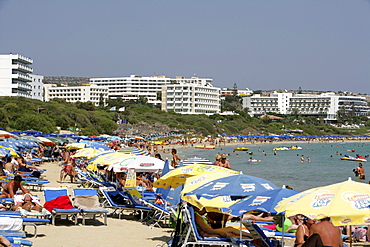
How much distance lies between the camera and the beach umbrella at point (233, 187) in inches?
323

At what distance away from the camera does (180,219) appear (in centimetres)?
809

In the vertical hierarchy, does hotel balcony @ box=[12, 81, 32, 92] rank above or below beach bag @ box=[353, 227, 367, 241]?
above

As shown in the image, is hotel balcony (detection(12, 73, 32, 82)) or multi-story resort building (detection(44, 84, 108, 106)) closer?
hotel balcony (detection(12, 73, 32, 82))

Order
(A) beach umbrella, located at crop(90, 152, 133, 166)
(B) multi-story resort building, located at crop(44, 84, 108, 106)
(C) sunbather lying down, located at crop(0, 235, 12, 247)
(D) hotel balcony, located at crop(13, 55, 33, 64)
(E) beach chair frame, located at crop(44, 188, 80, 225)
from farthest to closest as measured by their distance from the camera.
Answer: (B) multi-story resort building, located at crop(44, 84, 108, 106) < (D) hotel balcony, located at crop(13, 55, 33, 64) < (A) beach umbrella, located at crop(90, 152, 133, 166) < (E) beach chair frame, located at crop(44, 188, 80, 225) < (C) sunbather lying down, located at crop(0, 235, 12, 247)

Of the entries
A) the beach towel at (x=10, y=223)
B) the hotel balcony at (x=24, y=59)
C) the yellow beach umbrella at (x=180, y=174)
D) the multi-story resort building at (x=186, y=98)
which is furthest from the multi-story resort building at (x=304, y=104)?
the beach towel at (x=10, y=223)

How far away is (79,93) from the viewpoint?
13900 centimetres

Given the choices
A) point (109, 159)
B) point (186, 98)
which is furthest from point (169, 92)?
point (109, 159)

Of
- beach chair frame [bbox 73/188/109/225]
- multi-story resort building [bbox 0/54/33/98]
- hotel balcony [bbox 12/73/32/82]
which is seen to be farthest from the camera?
hotel balcony [bbox 12/73/32/82]

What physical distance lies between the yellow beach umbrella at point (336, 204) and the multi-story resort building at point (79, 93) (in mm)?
132046

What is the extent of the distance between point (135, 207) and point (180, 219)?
3.87 metres

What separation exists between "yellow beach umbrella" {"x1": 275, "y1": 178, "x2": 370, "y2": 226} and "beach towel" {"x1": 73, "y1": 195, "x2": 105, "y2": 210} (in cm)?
546

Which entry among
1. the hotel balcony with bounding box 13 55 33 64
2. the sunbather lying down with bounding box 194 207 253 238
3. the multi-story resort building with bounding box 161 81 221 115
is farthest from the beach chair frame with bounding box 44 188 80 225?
the multi-story resort building with bounding box 161 81 221 115

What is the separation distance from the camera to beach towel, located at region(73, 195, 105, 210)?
432 inches

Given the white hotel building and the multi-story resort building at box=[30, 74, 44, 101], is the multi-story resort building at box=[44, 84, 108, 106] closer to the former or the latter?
the white hotel building
